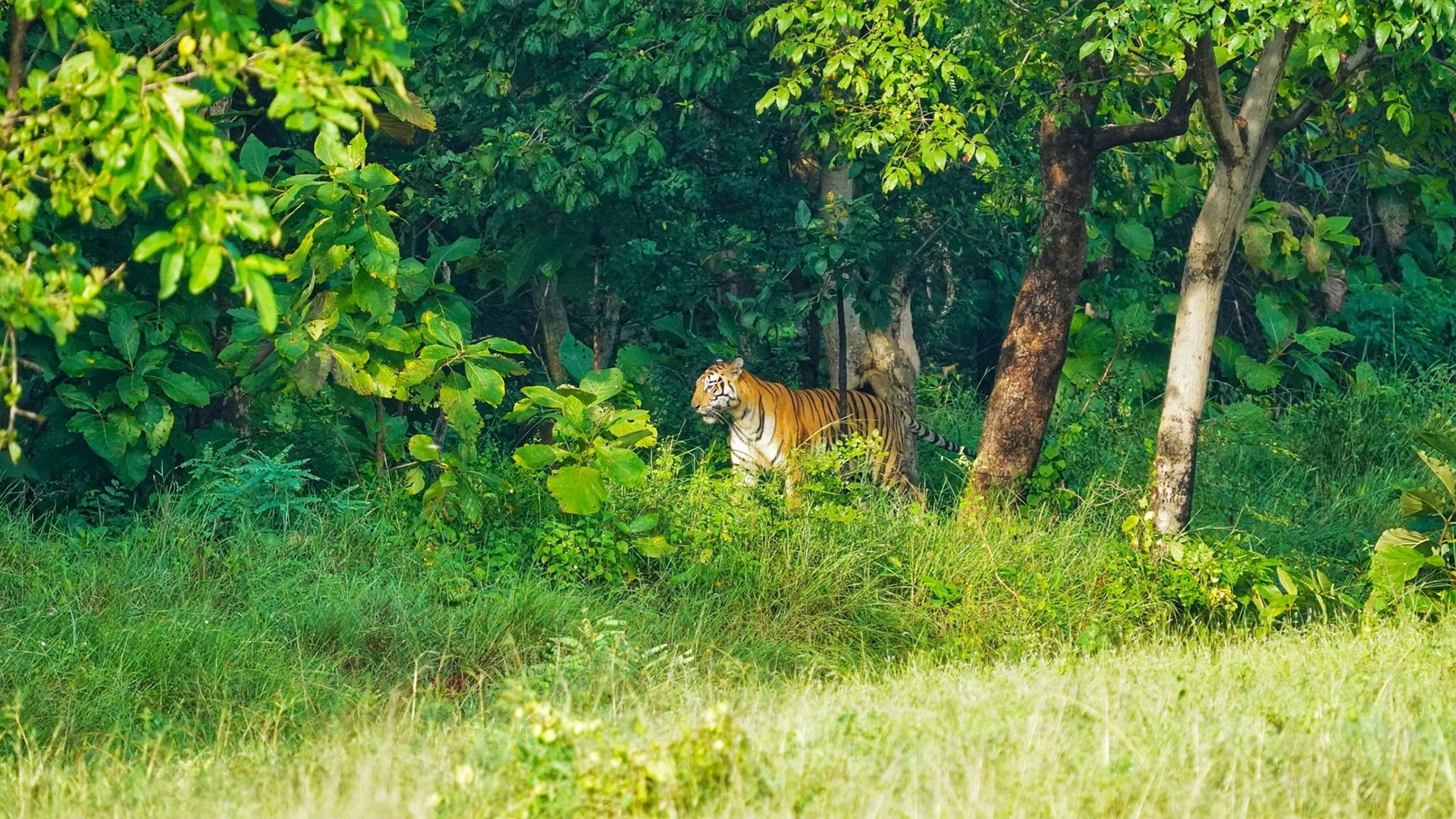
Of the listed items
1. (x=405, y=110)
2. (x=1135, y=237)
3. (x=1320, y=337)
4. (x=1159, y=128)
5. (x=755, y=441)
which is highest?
(x=1159, y=128)

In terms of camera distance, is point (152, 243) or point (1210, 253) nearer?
point (152, 243)

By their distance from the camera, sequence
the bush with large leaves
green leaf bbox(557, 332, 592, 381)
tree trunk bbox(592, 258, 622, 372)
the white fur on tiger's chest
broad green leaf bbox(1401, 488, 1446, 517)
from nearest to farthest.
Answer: the bush with large leaves → broad green leaf bbox(1401, 488, 1446, 517) → the white fur on tiger's chest → tree trunk bbox(592, 258, 622, 372) → green leaf bbox(557, 332, 592, 381)

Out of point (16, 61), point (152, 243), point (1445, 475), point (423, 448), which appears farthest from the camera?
point (423, 448)

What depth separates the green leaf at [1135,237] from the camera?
11875 millimetres

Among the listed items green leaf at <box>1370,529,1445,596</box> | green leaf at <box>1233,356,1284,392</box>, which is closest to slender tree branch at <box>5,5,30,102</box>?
green leaf at <box>1370,529,1445,596</box>

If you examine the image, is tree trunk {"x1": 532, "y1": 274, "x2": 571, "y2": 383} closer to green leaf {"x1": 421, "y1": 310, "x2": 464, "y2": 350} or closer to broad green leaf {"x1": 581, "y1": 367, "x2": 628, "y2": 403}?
broad green leaf {"x1": 581, "y1": 367, "x2": 628, "y2": 403}

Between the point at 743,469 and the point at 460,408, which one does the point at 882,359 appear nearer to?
the point at 743,469

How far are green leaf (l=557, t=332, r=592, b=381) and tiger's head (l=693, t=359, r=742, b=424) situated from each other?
1.17m

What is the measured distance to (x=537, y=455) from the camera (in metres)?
7.49

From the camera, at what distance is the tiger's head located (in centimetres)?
984

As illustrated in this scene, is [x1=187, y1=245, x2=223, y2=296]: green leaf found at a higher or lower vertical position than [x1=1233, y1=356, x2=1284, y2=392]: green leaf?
higher

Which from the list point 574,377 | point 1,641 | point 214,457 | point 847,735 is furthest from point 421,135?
point 847,735

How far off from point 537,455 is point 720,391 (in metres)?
2.53

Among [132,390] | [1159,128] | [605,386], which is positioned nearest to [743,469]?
[605,386]
